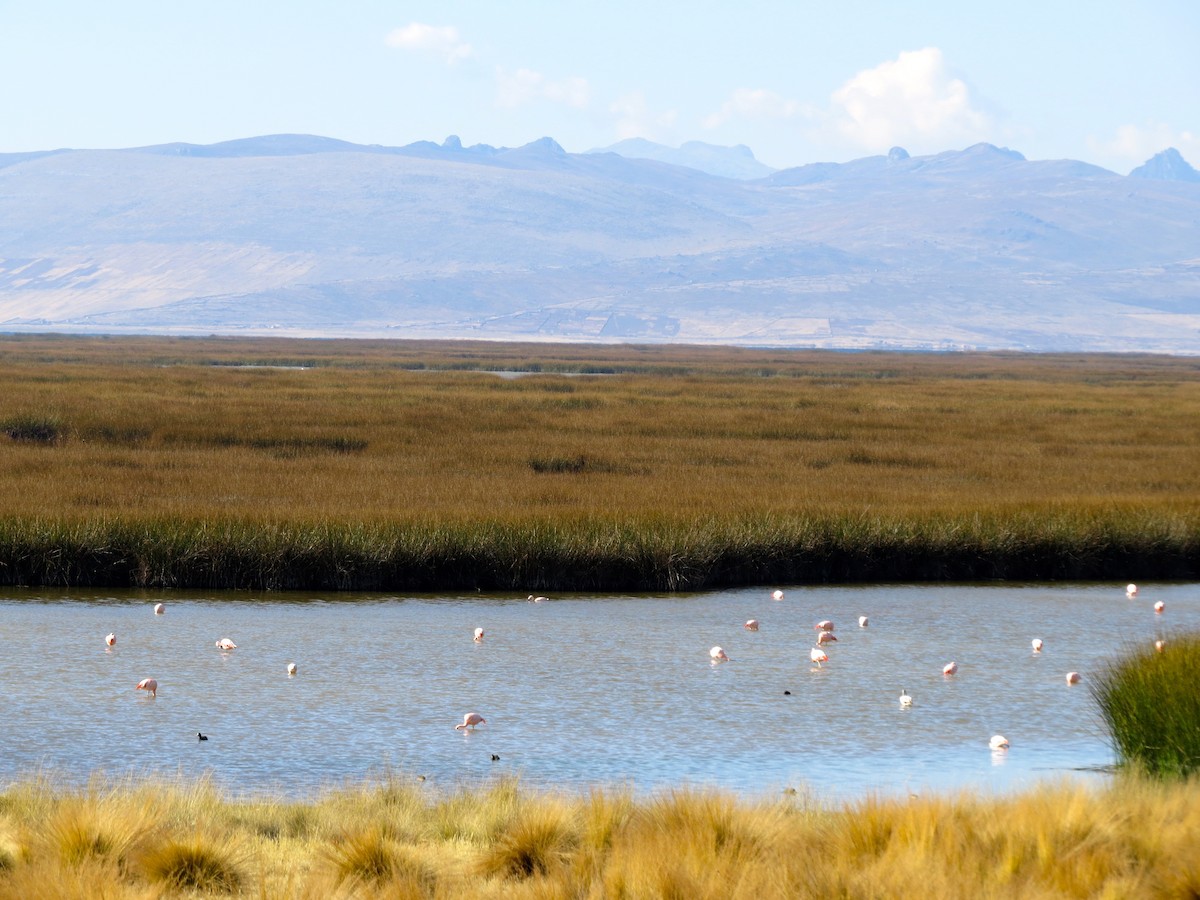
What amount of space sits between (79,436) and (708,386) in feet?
108

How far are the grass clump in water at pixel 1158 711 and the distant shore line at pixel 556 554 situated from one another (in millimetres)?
10353

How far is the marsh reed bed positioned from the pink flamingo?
843 centimetres

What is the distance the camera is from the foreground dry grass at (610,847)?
765cm

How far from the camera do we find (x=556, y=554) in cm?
2205

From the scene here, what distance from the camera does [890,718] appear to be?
46.8 ft

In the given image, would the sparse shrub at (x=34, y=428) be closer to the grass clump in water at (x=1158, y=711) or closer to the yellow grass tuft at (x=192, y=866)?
the grass clump in water at (x=1158, y=711)

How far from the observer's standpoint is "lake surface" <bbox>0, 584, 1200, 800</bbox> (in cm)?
1220

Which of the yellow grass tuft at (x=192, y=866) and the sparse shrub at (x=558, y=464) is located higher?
the sparse shrub at (x=558, y=464)

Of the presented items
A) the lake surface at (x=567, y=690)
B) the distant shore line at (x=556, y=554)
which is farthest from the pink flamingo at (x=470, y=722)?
the distant shore line at (x=556, y=554)

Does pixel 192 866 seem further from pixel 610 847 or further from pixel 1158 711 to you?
pixel 1158 711

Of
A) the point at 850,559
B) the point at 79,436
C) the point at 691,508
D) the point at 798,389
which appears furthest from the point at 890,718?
the point at 798,389

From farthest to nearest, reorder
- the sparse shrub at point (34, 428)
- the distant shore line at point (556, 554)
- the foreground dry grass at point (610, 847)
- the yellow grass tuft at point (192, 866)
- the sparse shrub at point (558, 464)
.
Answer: the sparse shrub at point (34, 428) < the sparse shrub at point (558, 464) < the distant shore line at point (556, 554) < the yellow grass tuft at point (192, 866) < the foreground dry grass at point (610, 847)

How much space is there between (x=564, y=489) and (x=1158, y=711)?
16.9 meters

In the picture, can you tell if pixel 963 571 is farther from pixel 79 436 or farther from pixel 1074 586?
pixel 79 436
